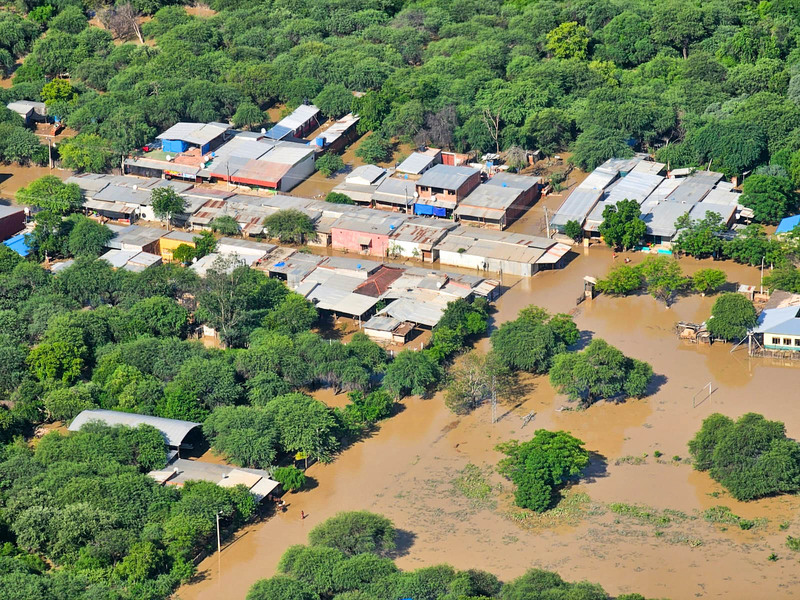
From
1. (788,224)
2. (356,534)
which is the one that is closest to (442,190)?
(788,224)

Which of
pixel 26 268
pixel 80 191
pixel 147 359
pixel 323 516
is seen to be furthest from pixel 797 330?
pixel 80 191

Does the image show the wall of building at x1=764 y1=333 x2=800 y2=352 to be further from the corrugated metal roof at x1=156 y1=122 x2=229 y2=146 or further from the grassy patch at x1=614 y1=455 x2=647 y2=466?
the corrugated metal roof at x1=156 y1=122 x2=229 y2=146

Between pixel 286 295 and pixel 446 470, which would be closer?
pixel 446 470

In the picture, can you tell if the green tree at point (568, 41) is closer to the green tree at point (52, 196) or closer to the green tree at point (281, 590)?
the green tree at point (52, 196)

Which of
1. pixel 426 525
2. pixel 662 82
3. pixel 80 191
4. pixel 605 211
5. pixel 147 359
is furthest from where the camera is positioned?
pixel 662 82

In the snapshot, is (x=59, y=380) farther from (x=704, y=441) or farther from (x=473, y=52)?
(x=473, y=52)

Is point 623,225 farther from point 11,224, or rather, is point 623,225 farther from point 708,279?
point 11,224

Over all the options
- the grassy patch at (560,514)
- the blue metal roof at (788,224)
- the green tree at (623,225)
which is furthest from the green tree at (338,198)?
the grassy patch at (560,514)

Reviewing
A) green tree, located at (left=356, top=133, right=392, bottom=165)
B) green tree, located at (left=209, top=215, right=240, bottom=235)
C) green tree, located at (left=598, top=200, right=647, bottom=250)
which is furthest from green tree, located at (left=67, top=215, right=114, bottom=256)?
green tree, located at (left=598, top=200, right=647, bottom=250)
